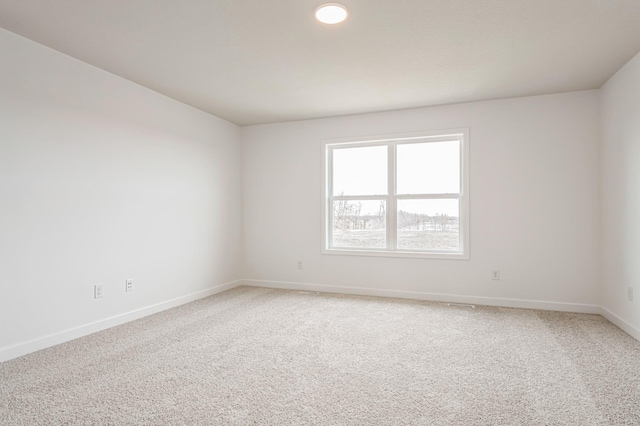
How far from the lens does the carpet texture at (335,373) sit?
1.86m

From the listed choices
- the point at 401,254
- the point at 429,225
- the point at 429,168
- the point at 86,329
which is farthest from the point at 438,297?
the point at 86,329

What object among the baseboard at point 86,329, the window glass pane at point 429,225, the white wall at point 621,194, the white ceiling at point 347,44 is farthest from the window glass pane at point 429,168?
the baseboard at point 86,329

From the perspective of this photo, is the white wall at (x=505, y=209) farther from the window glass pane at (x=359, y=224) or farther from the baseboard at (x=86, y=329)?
the baseboard at (x=86, y=329)

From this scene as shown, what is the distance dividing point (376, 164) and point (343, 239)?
1.10 m

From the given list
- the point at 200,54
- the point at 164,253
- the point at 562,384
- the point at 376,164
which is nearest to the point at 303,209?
the point at 376,164

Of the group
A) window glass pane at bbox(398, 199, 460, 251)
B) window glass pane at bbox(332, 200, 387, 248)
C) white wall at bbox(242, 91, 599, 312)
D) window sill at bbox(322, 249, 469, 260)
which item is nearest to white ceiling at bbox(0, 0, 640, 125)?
white wall at bbox(242, 91, 599, 312)

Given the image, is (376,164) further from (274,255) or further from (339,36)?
(339,36)

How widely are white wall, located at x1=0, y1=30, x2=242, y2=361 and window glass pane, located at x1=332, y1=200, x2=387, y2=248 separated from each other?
68.3 inches

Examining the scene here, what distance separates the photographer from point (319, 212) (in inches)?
193

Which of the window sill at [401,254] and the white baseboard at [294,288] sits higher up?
the window sill at [401,254]

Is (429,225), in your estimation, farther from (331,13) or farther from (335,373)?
(331,13)

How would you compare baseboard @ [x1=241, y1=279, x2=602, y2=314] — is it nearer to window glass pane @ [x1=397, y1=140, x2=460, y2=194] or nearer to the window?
the window

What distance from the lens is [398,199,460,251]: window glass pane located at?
438 cm

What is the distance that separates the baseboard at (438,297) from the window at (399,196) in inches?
18.5
